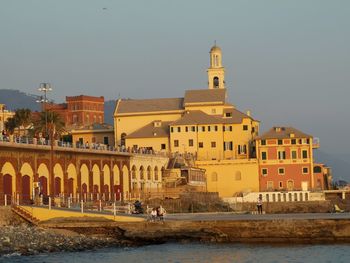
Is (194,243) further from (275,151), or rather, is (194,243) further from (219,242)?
(275,151)

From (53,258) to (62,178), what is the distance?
38072mm

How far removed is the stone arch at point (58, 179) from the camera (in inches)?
3238

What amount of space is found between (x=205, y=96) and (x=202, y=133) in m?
9.63

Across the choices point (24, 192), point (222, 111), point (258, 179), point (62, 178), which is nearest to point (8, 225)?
point (24, 192)

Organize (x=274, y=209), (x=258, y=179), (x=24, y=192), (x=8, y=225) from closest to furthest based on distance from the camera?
(x=8, y=225) < (x=24, y=192) < (x=274, y=209) < (x=258, y=179)

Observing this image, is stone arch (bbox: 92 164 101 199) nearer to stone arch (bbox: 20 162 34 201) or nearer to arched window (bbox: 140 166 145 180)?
arched window (bbox: 140 166 145 180)

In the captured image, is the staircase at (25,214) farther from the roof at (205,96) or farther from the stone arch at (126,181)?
the roof at (205,96)

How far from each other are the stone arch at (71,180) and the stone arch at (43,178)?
13.4 feet

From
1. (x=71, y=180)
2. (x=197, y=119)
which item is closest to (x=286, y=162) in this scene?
(x=197, y=119)

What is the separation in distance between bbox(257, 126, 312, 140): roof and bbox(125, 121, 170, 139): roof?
574 inches

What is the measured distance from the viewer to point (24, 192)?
2977 inches

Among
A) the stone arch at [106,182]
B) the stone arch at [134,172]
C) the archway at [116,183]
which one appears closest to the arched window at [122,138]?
the stone arch at [134,172]

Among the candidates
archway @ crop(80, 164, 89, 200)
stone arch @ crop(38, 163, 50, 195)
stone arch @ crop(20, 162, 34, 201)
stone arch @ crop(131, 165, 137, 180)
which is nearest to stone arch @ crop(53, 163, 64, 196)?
stone arch @ crop(38, 163, 50, 195)

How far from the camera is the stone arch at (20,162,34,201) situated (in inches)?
2968
